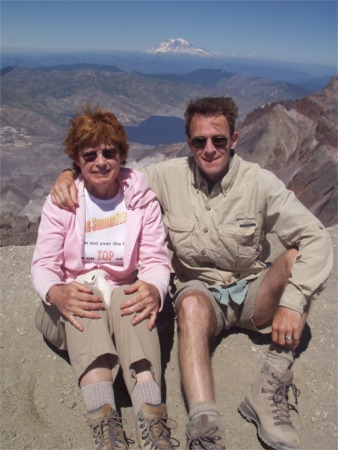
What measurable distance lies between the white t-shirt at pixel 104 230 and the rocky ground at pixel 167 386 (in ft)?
4.13

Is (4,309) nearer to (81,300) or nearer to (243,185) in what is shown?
(81,300)

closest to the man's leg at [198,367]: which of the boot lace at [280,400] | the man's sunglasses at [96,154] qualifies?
the boot lace at [280,400]

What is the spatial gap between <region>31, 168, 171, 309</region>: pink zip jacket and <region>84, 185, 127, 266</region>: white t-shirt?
2.0 inches

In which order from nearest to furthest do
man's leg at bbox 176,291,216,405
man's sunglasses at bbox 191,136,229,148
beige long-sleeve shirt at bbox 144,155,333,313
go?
man's leg at bbox 176,291,216,405, beige long-sleeve shirt at bbox 144,155,333,313, man's sunglasses at bbox 191,136,229,148

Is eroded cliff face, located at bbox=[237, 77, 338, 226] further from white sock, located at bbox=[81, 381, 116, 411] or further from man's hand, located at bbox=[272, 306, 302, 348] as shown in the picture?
white sock, located at bbox=[81, 381, 116, 411]

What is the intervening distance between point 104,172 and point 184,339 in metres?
1.56

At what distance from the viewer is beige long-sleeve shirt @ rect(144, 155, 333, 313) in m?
3.84

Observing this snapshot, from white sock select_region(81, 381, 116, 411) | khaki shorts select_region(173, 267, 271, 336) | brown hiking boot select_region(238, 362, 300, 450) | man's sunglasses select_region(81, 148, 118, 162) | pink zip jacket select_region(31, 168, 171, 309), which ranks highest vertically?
man's sunglasses select_region(81, 148, 118, 162)

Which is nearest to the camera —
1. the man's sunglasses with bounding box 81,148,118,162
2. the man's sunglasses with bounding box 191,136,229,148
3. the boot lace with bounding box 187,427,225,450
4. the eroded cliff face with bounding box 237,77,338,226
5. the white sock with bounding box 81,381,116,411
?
the boot lace with bounding box 187,427,225,450

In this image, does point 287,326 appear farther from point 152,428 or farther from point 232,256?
point 152,428

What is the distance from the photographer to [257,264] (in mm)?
4289

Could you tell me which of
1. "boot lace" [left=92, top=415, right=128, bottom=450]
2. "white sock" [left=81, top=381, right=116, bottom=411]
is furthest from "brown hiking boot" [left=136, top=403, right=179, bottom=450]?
"white sock" [left=81, top=381, right=116, bottom=411]

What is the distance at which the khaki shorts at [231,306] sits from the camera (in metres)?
4.12

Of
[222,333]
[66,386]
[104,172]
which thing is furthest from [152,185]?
[66,386]
